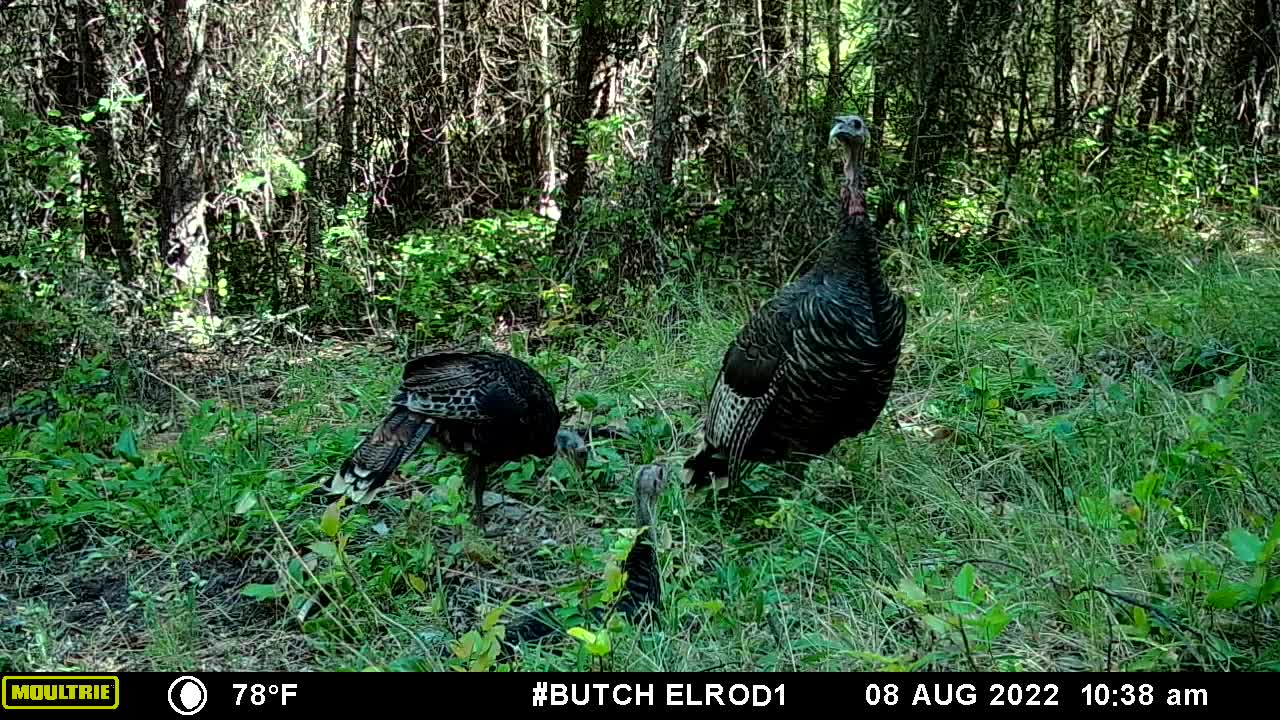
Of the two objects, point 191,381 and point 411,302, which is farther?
point 411,302

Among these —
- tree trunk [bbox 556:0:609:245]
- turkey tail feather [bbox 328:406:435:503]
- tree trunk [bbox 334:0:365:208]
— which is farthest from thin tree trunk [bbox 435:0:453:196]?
turkey tail feather [bbox 328:406:435:503]

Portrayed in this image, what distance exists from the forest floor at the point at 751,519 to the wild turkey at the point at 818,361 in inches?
10.1

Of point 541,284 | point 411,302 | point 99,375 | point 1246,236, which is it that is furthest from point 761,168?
point 99,375

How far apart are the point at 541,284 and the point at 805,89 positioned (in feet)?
7.19

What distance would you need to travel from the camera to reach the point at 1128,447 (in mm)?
4625

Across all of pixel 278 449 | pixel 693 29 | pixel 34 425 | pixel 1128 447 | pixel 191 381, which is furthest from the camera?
pixel 693 29
